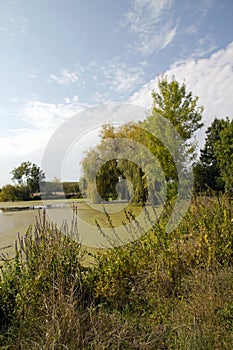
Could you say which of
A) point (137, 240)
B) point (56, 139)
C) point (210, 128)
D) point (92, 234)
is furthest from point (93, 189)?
point (210, 128)

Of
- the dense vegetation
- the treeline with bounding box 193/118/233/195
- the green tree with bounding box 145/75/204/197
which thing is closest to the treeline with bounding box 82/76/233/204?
the green tree with bounding box 145/75/204/197

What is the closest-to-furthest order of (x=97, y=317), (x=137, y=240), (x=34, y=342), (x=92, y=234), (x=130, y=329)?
1. (x=34, y=342)
2. (x=130, y=329)
3. (x=97, y=317)
4. (x=137, y=240)
5. (x=92, y=234)

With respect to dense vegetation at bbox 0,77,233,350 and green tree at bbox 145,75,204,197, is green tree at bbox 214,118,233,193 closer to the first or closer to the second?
green tree at bbox 145,75,204,197

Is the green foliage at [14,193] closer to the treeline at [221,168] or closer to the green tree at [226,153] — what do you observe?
the treeline at [221,168]

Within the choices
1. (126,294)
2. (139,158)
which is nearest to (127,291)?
(126,294)

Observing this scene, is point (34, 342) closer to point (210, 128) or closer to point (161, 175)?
point (161, 175)

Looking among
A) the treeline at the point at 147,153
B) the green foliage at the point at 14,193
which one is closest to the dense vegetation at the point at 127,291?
the treeline at the point at 147,153

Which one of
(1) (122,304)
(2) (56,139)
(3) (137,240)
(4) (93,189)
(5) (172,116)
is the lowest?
(1) (122,304)

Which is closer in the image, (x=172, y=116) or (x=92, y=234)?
(x=92, y=234)

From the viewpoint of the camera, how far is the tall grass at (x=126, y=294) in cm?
159

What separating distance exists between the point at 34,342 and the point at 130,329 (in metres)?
0.55

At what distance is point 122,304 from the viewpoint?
7.17 feet

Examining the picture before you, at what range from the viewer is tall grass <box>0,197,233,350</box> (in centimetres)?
159

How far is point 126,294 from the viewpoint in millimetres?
2283
